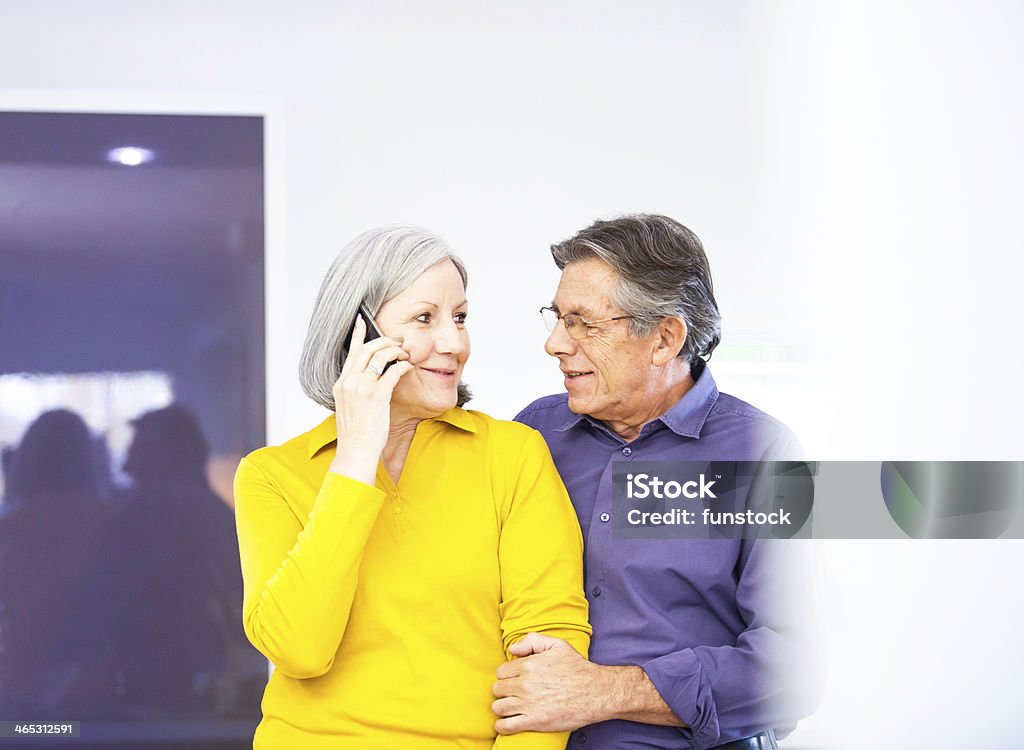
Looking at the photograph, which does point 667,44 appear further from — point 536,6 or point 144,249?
point 144,249

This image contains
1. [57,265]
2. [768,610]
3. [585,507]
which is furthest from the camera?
[57,265]

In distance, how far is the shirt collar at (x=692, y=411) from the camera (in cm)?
163

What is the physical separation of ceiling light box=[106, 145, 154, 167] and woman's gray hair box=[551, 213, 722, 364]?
0.90 m

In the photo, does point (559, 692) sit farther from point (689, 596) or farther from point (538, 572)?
point (689, 596)

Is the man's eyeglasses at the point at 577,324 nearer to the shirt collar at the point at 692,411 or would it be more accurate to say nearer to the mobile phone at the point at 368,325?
the shirt collar at the point at 692,411

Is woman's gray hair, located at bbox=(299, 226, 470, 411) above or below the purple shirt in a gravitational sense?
above

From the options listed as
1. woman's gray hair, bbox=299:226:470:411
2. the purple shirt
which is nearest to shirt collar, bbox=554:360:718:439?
the purple shirt

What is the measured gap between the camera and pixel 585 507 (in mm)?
1620

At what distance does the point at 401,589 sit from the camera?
1407 millimetres

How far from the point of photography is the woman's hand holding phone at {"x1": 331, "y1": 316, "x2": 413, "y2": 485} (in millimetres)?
1358

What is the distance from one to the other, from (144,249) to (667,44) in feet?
3.73

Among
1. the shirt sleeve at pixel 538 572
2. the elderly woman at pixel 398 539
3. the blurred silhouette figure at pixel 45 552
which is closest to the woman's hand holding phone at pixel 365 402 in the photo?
the elderly woman at pixel 398 539

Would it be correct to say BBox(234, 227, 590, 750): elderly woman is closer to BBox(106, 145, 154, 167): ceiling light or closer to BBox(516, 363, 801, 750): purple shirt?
BBox(516, 363, 801, 750): purple shirt

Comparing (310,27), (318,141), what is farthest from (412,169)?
(310,27)
